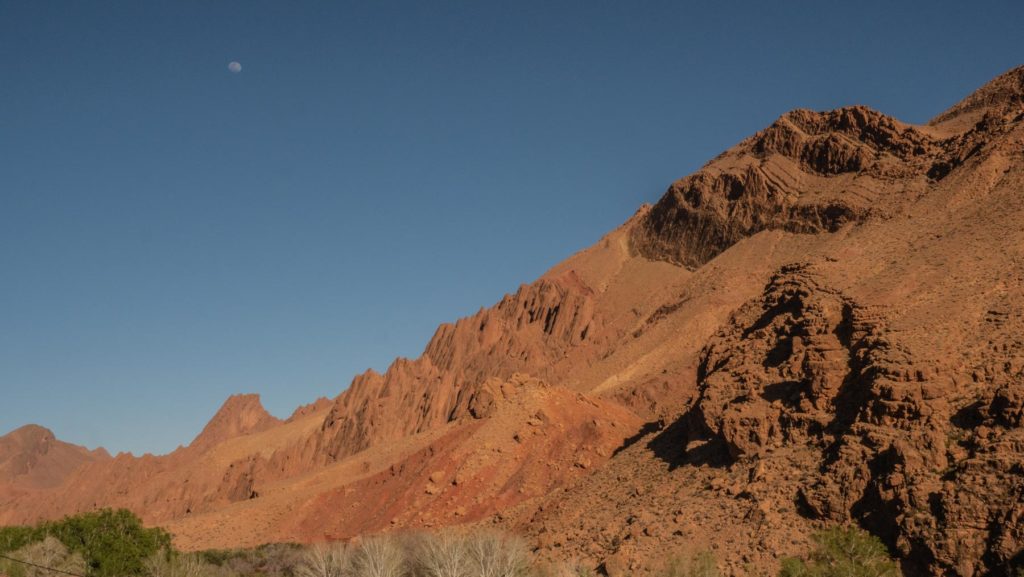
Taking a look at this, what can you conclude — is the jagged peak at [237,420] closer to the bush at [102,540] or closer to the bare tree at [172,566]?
the bush at [102,540]

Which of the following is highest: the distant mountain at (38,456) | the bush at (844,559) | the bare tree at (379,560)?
the distant mountain at (38,456)

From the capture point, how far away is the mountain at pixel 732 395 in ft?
110

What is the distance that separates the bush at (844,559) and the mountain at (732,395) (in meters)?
0.72

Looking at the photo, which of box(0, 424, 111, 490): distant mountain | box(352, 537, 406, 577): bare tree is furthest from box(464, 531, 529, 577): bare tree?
box(0, 424, 111, 490): distant mountain

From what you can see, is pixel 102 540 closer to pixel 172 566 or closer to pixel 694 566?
pixel 172 566

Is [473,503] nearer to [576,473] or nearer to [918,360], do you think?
[576,473]

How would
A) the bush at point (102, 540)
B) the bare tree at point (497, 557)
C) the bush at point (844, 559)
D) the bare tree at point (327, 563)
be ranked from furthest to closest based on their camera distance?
the bush at point (102, 540), the bare tree at point (327, 563), the bare tree at point (497, 557), the bush at point (844, 559)

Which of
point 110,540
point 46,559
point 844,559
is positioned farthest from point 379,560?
point 844,559

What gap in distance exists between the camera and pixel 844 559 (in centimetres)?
3119

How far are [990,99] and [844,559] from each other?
72.7 m

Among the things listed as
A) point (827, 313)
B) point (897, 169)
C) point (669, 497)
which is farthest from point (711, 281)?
point (669, 497)

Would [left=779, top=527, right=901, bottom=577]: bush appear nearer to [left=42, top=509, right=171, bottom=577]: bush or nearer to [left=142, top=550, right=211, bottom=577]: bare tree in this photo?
[left=142, top=550, right=211, bottom=577]: bare tree

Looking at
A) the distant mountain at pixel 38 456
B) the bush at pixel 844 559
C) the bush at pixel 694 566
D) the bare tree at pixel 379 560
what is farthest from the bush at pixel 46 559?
the distant mountain at pixel 38 456

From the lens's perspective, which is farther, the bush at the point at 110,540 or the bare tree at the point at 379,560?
the bush at the point at 110,540
